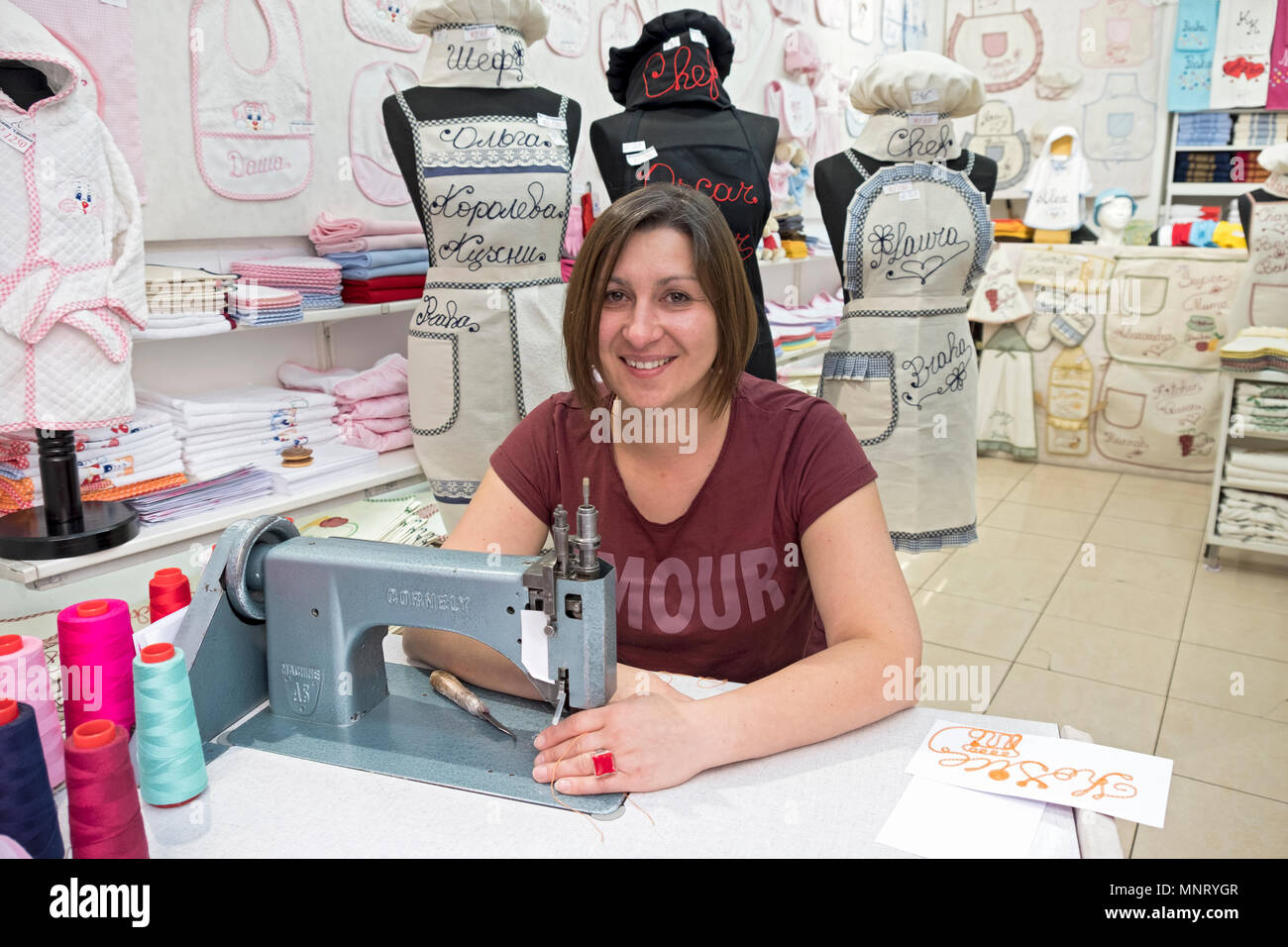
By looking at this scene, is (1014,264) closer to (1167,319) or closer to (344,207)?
(1167,319)

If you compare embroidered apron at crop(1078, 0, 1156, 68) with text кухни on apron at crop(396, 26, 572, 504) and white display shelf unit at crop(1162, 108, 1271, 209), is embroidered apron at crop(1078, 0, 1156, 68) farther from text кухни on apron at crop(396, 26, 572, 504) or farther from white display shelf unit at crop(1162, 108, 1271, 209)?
text кухни on apron at crop(396, 26, 572, 504)

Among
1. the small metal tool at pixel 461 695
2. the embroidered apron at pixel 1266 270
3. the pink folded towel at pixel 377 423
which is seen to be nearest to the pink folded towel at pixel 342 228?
the pink folded towel at pixel 377 423

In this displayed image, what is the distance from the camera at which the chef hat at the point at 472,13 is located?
7.84 feet

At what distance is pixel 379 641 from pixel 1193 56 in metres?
7.28

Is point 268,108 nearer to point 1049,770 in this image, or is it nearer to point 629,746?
point 629,746

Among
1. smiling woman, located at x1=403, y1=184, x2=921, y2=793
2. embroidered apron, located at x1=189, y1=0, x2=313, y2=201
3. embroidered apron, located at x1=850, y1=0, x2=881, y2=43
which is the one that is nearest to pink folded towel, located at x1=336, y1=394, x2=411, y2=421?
embroidered apron, located at x1=189, y1=0, x2=313, y2=201

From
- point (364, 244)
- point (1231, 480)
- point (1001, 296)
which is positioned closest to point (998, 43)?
point (1001, 296)

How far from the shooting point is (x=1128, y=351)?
533cm

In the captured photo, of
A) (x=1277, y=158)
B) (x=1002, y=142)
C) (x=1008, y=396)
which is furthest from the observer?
(x=1002, y=142)

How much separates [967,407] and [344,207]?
78.7 inches

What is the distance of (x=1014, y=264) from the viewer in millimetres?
5566

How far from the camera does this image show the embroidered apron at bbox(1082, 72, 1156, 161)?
6809 millimetres

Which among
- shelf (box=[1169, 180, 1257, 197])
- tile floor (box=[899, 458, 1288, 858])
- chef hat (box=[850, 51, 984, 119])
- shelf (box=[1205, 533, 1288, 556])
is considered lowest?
tile floor (box=[899, 458, 1288, 858])

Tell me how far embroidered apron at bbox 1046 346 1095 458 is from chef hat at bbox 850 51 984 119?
2.97m
